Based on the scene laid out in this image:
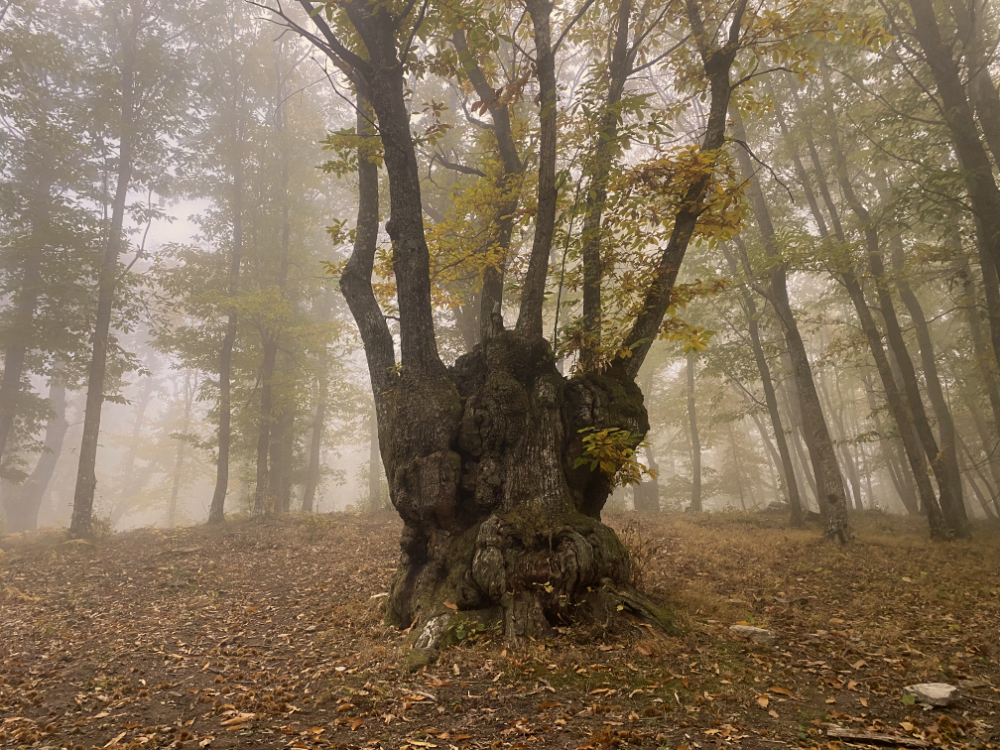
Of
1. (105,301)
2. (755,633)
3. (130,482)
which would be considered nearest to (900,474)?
(755,633)

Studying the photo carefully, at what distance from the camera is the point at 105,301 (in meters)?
15.0

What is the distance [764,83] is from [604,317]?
11169 millimetres

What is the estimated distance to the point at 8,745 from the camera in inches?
144

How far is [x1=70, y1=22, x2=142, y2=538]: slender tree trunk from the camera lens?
13883 mm

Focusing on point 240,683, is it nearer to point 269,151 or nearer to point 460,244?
point 460,244

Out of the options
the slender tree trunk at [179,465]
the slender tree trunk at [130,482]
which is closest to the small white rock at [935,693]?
the slender tree trunk at [179,465]

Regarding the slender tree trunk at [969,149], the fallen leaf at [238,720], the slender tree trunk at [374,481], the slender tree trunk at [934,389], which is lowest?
the fallen leaf at [238,720]

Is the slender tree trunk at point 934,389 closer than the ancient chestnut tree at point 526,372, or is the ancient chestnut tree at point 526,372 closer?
the ancient chestnut tree at point 526,372

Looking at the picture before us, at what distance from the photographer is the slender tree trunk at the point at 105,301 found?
1388 centimetres

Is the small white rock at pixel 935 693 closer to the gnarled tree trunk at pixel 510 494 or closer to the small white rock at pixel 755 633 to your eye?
the small white rock at pixel 755 633

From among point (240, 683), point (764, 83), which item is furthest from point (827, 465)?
point (240, 683)

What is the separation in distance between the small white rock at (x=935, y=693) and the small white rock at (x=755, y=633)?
48.0 inches

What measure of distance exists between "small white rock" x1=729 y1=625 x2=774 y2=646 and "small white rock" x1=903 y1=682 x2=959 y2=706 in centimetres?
122

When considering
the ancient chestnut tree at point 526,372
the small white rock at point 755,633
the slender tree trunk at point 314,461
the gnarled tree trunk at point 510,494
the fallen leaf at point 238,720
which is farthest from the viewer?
the slender tree trunk at point 314,461
